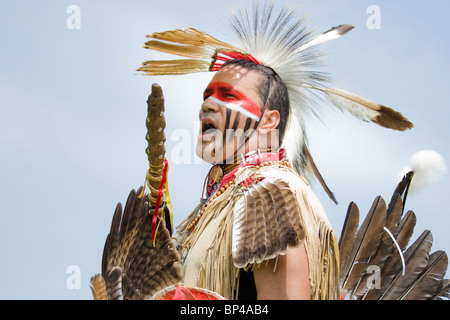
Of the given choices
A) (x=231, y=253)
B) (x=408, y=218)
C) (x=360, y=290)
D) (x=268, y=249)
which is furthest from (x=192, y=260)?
(x=408, y=218)

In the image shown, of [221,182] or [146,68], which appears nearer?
[221,182]

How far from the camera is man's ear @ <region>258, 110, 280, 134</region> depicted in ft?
13.7

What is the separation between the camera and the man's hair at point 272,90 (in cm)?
426

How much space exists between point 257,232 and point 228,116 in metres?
0.93

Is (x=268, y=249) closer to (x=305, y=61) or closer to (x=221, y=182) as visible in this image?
(x=221, y=182)

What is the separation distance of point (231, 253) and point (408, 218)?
170 cm

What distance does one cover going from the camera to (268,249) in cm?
335

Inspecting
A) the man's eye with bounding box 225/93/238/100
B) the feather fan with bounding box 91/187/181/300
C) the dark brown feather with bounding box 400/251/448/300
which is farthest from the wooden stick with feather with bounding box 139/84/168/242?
the dark brown feather with bounding box 400/251/448/300

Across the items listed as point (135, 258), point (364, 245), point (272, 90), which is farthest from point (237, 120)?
point (364, 245)

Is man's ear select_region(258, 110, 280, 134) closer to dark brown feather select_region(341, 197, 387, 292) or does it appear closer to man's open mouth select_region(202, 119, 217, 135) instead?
man's open mouth select_region(202, 119, 217, 135)

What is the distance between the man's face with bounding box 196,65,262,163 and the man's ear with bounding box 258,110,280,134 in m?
0.05

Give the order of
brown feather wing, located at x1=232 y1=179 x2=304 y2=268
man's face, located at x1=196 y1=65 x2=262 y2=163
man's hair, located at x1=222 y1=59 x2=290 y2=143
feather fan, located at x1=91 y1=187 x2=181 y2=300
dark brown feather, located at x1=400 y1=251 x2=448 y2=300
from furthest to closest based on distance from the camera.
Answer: dark brown feather, located at x1=400 y1=251 x2=448 y2=300 → man's hair, located at x1=222 y1=59 x2=290 y2=143 → man's face, located at x1=196 y1=65 x2=262 y2=163 → feather fan, located at x1=91 y1=187 x2=181 y2=300 → brown feather wing, located at x1=232 y1=179 x2=304 y2=268

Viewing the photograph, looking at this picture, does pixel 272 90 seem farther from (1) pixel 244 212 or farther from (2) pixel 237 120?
(1) pixel 244 212

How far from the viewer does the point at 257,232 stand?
11.3 ft
